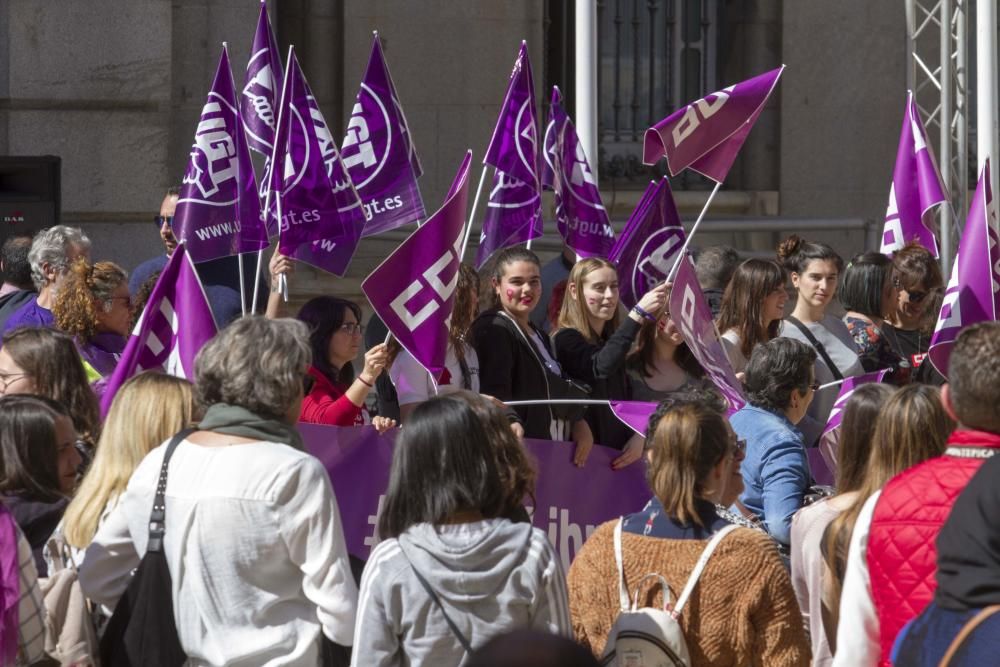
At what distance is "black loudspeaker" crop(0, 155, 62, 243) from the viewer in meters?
9.45

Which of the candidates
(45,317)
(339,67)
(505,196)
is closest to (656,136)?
(505,196)

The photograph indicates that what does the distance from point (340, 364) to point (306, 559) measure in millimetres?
2510

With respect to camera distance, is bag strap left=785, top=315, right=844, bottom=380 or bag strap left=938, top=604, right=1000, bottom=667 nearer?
bag strap left=938, top=604, right=1000, bottom=667

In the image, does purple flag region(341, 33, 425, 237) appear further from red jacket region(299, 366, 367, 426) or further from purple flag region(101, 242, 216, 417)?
purple flag region(101, 242, 216, 417)

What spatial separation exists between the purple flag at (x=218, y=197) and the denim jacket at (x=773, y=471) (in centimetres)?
245

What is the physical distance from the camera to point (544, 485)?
6.07m

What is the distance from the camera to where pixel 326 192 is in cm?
673

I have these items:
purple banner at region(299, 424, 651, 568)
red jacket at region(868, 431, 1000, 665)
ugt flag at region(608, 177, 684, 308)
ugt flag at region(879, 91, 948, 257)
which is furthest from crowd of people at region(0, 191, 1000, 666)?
ugt flag at region(879, 91, 948, 257)

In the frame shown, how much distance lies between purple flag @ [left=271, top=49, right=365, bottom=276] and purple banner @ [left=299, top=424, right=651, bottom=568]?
1.06 meters

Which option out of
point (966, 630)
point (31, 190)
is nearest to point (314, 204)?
point (31, 190)

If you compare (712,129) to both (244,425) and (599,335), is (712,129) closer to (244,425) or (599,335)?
(599,335)

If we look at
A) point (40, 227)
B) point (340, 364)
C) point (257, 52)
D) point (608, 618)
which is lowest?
A: point (608, 618)

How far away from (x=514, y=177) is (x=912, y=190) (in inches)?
79.7

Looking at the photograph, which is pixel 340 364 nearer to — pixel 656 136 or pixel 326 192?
pixel 326 192
